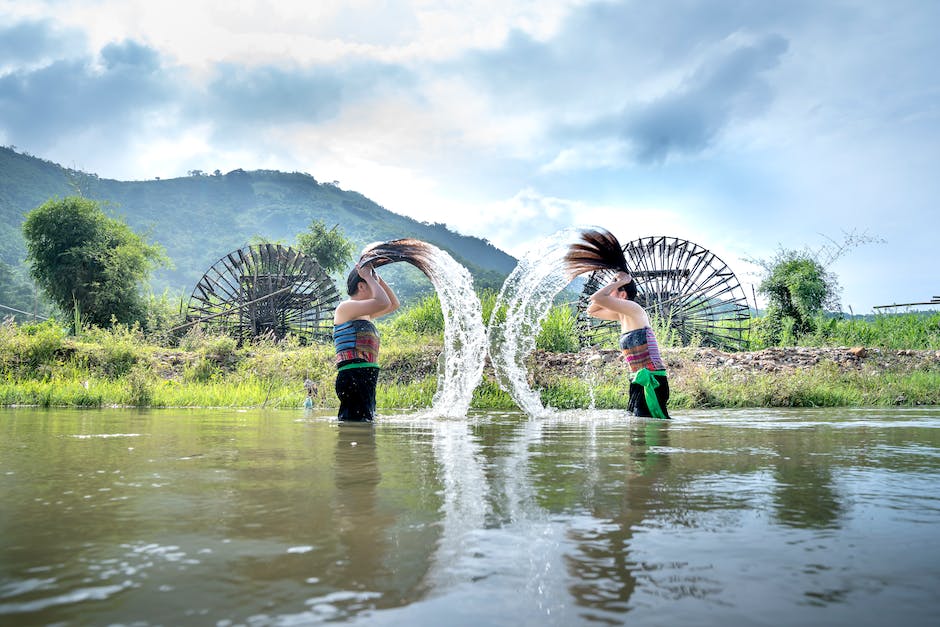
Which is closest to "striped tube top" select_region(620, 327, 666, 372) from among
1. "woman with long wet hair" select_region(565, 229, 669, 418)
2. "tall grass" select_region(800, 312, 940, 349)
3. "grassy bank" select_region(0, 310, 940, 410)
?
"woman with long wet hair" select_region(565, 229, 669, 418)

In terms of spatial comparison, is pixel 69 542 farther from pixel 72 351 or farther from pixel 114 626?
pixel 72 351

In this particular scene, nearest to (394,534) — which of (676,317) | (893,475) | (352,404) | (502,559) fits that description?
(502,559)

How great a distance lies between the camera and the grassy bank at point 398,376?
1101 cm

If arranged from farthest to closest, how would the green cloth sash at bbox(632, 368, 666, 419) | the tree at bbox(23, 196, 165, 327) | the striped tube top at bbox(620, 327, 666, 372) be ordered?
1. the tree at bbox(23, 196, 165, 327)
2. the green cloth sash at bbox(632, 368, 666, 419)
3. the striped tube top at bbox(620, 327, 666, 372)

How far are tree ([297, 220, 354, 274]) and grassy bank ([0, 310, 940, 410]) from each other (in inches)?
962

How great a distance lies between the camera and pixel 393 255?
305 inches

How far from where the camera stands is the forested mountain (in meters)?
88.5

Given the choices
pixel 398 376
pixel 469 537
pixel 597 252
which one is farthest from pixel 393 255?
pixel 469 537

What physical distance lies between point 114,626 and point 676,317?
83.0 feet

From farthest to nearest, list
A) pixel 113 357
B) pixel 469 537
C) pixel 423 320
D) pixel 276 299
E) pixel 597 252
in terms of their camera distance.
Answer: pixel 276 299
pixel 423 320
pixel 113 357
pixel 597 252
pixel 469 537

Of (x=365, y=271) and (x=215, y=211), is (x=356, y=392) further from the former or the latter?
(x=215, y=211)

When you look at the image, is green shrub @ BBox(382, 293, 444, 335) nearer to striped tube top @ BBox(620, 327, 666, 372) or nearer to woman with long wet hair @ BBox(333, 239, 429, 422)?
woman with long wet hair @ BBox(333, 239, 429, 422)

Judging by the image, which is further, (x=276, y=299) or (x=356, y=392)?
(x=276, y=299)

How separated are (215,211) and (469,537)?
11346 cm
